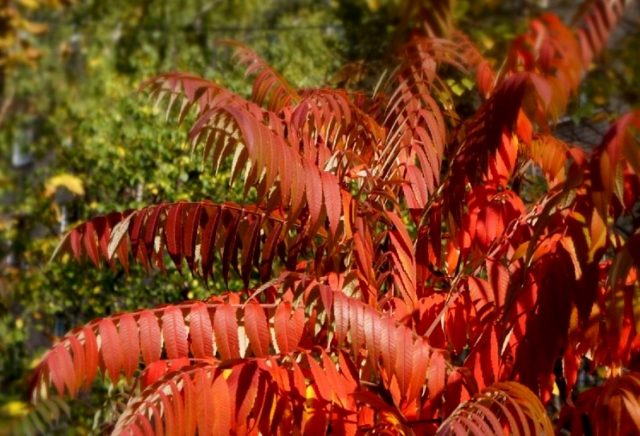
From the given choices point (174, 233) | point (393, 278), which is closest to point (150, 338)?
point (174, 233)

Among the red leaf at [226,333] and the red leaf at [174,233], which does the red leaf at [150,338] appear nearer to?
the red leaf at [226,333]

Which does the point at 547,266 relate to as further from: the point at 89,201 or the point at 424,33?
the point at 89,201

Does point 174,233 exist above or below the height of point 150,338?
above

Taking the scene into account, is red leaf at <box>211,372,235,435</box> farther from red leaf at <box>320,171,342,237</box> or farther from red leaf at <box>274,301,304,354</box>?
red leaf at <box>320,171,342,237</box>

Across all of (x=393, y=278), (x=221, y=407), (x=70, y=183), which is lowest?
(x=221, y=407)

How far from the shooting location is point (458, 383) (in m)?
2.82

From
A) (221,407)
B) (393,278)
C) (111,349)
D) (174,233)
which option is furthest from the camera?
(174,233)

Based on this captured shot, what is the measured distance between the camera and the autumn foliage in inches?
101

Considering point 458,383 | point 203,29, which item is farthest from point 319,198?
point 203,29

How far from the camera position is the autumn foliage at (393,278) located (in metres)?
2.55

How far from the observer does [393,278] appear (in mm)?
3213

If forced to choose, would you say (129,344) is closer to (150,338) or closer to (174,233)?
(150,338)

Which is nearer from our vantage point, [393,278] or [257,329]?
[257,329]

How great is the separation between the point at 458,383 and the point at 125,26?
12.4 meters
